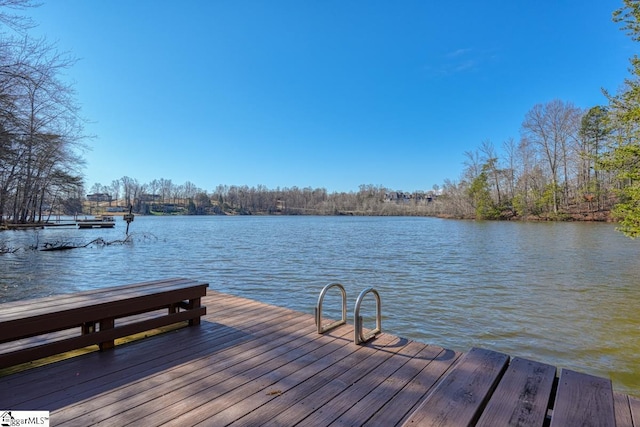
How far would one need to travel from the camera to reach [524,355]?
460 cm

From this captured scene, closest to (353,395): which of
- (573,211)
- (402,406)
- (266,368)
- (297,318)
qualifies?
(402,406)

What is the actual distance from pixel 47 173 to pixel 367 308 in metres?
28.3

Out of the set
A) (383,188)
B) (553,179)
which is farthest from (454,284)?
(383,188)

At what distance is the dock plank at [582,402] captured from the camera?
5.31 feet

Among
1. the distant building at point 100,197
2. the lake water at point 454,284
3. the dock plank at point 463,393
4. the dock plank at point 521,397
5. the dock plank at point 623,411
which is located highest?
the distant building at point 100,197

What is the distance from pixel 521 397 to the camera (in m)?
1.93

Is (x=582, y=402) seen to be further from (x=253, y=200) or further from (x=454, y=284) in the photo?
(x=253, y=200)

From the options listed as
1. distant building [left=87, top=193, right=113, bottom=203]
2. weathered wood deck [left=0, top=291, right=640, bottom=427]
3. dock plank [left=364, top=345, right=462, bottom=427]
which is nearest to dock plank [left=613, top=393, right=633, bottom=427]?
weathered wood deck [left=0, top=291, right=640, bottom=427]

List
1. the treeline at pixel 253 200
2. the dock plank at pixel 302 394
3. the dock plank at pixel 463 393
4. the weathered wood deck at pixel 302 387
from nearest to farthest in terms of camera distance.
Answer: the dock plank at pixel 463 393, the weathered wood deck at pixel 302 387, the dock plank at pixel 302 394, the treeline at pixel 253 200

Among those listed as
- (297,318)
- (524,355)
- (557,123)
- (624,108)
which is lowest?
(524,355)

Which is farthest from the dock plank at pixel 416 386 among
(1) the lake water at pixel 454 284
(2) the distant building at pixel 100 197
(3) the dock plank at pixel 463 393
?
(2) the distant building at pixel 100 197

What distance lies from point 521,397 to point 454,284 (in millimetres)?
7465

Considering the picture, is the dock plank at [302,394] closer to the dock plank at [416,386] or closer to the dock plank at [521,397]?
the dock plank at [416,386]

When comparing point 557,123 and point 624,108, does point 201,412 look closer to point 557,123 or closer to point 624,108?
point 624,108
